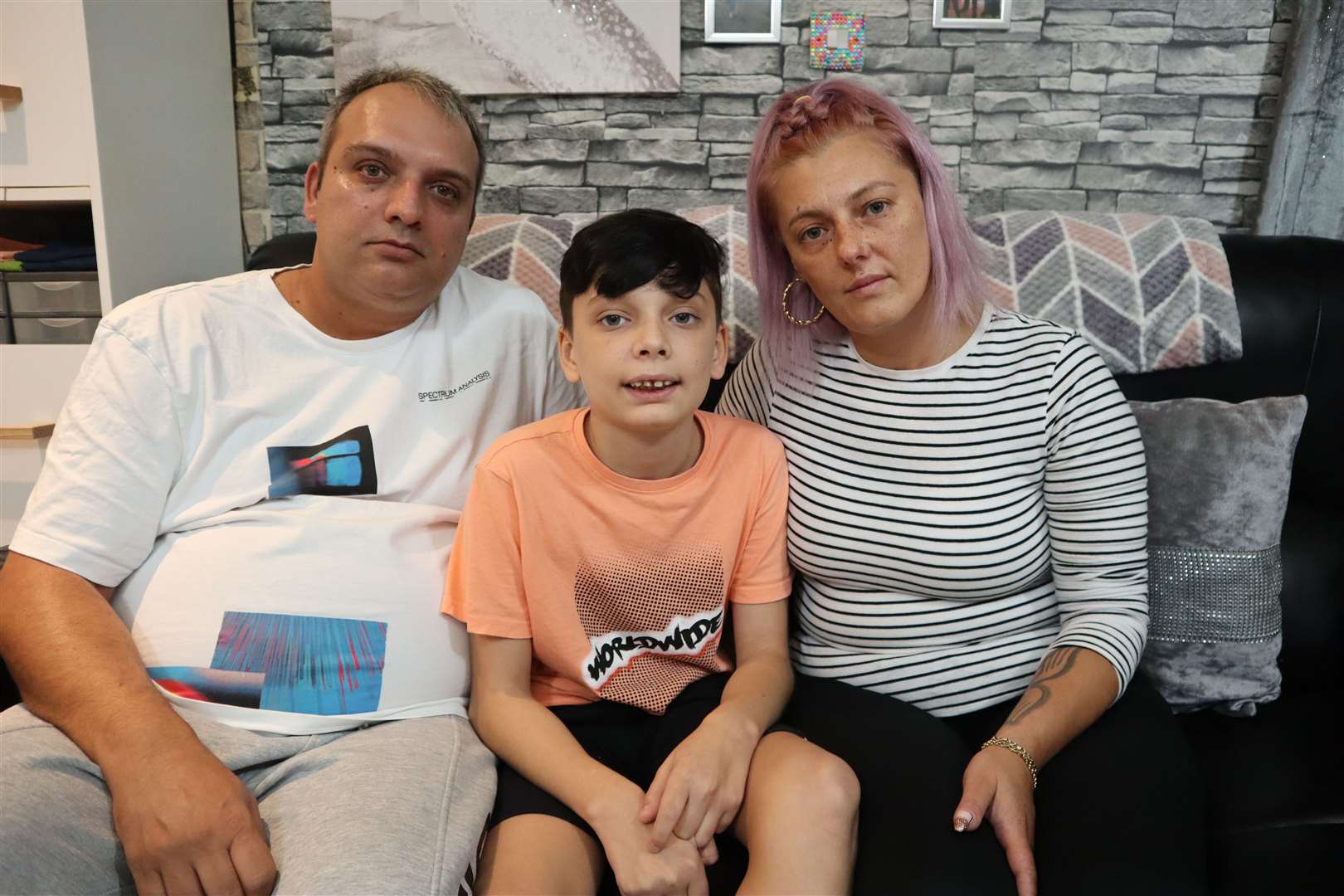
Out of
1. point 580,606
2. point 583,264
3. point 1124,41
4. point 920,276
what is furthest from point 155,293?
point 1124,41

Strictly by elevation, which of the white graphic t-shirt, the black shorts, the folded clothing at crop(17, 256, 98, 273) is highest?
the folded clothing at crop(17, 256, 98, 273)

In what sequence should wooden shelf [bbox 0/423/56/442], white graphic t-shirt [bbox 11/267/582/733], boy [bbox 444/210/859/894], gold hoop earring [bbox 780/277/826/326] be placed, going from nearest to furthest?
1. boy [bbox 444/210/859/894]
2. white graphic t-shirt [bbox 11/267/582/733]
3. gold hoop earring [bbox 780/277/826/326]
4. wooden shelf [bbox 0/423/56/442]

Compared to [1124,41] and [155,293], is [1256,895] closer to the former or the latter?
[155,293]

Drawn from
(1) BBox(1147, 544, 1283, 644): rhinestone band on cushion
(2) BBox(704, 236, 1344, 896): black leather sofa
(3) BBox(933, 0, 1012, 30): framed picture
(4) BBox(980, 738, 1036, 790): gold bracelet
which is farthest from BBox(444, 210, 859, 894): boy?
(3) BBox(933, 0, 1012, 30): framed picture

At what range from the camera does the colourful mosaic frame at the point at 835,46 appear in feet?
6.93

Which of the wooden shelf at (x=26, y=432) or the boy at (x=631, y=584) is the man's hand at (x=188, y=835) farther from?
the wooden shelf at (x=26, y=432)

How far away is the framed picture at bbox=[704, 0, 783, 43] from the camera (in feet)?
6.91

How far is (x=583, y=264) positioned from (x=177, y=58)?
157 cm

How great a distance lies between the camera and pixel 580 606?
1.16 meters

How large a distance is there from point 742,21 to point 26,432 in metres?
1.90

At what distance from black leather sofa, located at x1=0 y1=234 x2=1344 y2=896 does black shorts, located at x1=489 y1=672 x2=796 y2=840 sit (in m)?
0.65

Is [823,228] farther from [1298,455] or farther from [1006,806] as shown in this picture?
[1298,455]

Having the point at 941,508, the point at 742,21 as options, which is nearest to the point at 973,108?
the point at 742,21

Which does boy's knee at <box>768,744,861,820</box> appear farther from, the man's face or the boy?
the man's face
